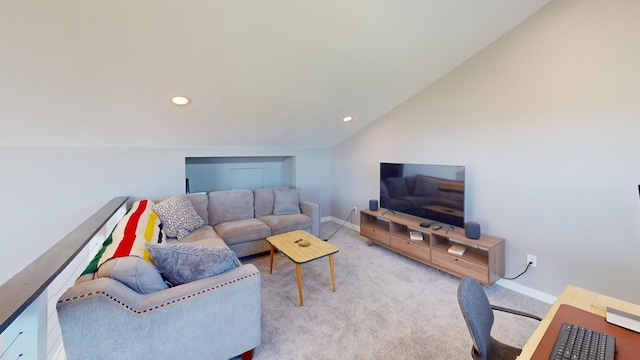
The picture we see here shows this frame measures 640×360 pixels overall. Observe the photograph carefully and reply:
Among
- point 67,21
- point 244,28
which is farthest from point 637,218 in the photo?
point 67,21

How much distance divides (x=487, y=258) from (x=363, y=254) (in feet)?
4.74

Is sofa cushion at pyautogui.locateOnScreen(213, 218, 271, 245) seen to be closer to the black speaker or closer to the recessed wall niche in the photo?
the recessed wall niche

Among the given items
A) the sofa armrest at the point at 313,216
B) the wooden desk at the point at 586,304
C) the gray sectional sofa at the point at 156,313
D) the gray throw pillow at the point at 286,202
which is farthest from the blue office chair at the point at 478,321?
the gray throw pillow at the point at 286,202

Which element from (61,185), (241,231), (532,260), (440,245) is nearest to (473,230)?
(440,245)

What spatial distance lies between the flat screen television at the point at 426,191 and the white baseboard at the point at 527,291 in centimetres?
70

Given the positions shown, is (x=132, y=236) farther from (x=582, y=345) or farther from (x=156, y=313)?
(x=582, y=345)

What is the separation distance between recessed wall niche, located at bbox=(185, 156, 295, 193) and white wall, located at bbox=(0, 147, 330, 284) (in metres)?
0.50

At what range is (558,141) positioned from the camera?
2289 millimetres

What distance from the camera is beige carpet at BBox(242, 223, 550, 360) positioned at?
188 centimetres

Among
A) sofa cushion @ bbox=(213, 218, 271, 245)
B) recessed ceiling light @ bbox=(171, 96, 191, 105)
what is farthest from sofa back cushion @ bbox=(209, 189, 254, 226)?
recessed ceiling light @ bbox=(171, 96, 191, 105)

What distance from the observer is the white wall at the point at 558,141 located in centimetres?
199

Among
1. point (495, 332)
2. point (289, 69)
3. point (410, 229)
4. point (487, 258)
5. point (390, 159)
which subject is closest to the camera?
point (495, 332)

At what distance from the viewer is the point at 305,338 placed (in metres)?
1.99

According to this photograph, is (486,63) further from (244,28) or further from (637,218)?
(244,28)
